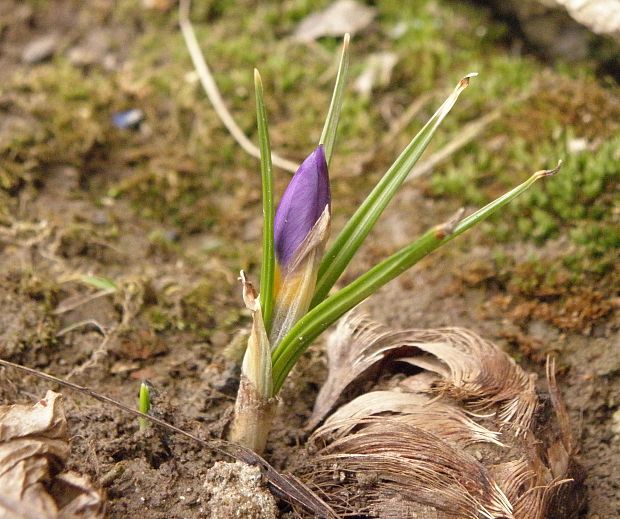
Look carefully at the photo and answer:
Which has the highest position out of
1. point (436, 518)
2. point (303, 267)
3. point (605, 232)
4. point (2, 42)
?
point (303, 267)

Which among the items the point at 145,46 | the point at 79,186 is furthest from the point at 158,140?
the point at 145,46

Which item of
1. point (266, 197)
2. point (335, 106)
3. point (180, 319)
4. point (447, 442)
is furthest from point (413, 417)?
point (180, 319)

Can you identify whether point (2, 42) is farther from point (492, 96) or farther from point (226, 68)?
point (492, 96)

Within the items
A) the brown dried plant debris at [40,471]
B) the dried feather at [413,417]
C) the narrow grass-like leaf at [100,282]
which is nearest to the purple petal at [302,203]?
the dried feather at [413,417]

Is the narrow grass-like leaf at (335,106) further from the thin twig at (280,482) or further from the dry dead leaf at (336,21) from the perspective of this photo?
the dry dead leaf at (336,21)

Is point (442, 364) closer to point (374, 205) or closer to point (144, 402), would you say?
point (374, 205)

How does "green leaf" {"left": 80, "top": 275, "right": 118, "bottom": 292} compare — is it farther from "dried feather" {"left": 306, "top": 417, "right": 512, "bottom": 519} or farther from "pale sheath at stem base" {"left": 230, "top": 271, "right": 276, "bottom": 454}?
"dried feather" {"left": 306, "top": 417, "right": 512, "bottom": 519}

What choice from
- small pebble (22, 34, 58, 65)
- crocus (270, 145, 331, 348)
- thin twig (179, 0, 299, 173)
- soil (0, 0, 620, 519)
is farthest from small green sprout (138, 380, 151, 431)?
small pebble (22, 34, 58, 65)
